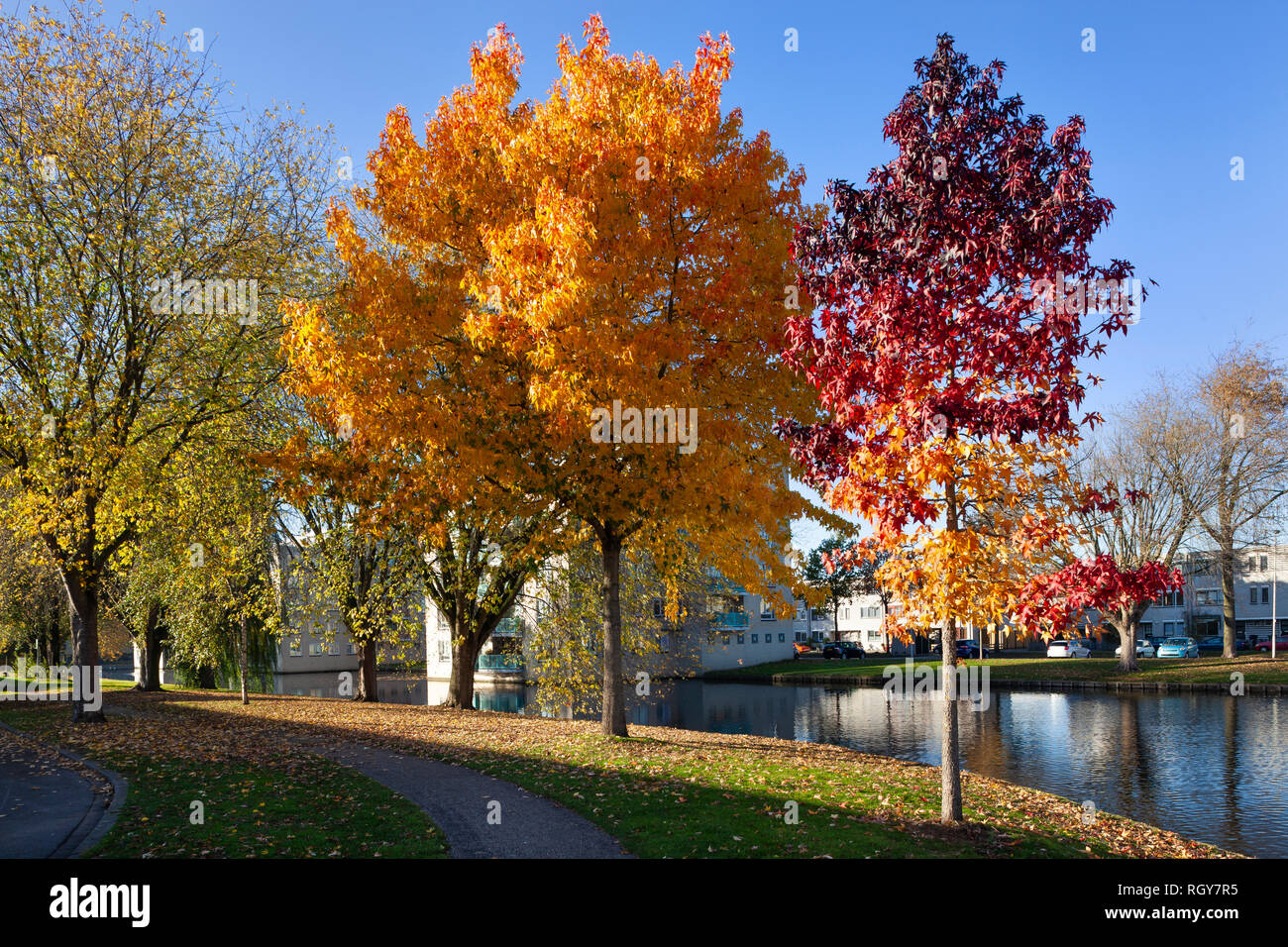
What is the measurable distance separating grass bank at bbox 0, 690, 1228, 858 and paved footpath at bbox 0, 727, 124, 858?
68 centimetres

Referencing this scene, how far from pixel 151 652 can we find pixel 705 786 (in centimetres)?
3306

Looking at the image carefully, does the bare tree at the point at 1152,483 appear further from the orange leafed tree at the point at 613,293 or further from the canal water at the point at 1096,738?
the orange leafed tree at the point at 613,293

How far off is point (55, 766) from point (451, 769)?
257 inches

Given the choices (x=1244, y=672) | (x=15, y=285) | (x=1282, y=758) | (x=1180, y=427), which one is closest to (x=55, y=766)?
(x=15, y=285)

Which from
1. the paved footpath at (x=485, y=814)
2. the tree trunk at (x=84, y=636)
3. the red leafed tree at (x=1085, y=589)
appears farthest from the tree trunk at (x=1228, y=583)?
the tree trunk at (x=84, y=636)

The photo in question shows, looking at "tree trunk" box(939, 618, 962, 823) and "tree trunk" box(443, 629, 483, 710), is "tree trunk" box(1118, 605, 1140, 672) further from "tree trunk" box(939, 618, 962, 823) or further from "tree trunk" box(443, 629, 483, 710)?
"tree trunk" box(939, 618, 962, 823)

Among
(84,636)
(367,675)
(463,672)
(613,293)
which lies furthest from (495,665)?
(613,293)

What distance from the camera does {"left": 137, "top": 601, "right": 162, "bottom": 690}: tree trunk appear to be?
35.9 meters

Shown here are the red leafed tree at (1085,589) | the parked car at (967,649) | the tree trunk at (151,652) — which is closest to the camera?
the red leafed tree at (1085,589)

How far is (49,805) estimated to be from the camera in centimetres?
1062

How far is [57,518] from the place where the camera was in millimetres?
17500

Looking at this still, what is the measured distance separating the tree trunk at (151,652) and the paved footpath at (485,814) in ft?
89.1

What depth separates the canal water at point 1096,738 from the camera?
634 inches

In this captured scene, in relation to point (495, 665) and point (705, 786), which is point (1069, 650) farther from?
point (705, 786)
